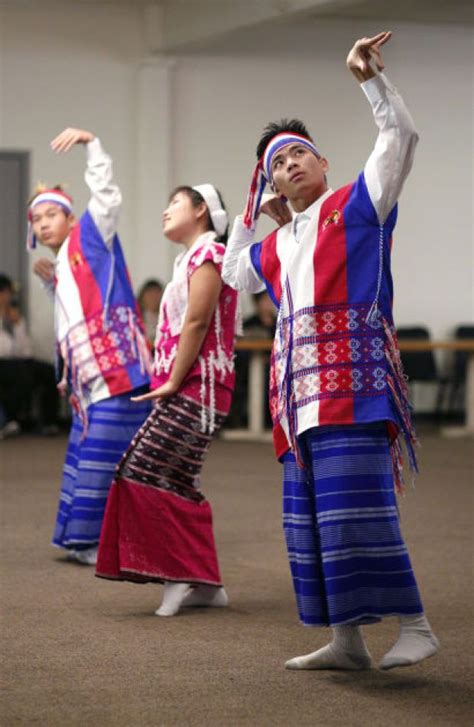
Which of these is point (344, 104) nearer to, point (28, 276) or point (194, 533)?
point (28, 276)

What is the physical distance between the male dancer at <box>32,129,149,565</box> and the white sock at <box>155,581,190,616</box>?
2.68 feet

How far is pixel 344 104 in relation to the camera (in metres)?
11.4

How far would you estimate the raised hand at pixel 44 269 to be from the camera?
497 centimetres

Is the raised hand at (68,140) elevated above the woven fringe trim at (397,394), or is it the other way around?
the raised hand at (68,140)

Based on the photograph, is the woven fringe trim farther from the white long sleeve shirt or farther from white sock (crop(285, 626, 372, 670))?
white sock (crop(285, 626, 372, 670))

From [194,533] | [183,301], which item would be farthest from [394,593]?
[183,301]

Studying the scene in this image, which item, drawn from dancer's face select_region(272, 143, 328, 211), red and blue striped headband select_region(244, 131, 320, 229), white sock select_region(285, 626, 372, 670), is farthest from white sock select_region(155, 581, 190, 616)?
dancer's face select_region(272, 143, 328, 211)

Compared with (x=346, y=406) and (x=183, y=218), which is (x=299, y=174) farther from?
(x=183, y=218)

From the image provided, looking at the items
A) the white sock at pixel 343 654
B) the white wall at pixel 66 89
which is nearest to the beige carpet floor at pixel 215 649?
the white sock at pixel 343 654

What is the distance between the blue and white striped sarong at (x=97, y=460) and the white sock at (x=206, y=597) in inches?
29.0

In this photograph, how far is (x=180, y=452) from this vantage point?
155 inches

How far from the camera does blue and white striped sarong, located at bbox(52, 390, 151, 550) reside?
473 centimetres

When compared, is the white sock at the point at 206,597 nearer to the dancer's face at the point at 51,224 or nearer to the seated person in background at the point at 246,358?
the dancer's face at the point at 51,224

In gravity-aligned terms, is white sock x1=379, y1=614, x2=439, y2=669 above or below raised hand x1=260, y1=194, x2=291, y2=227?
below
